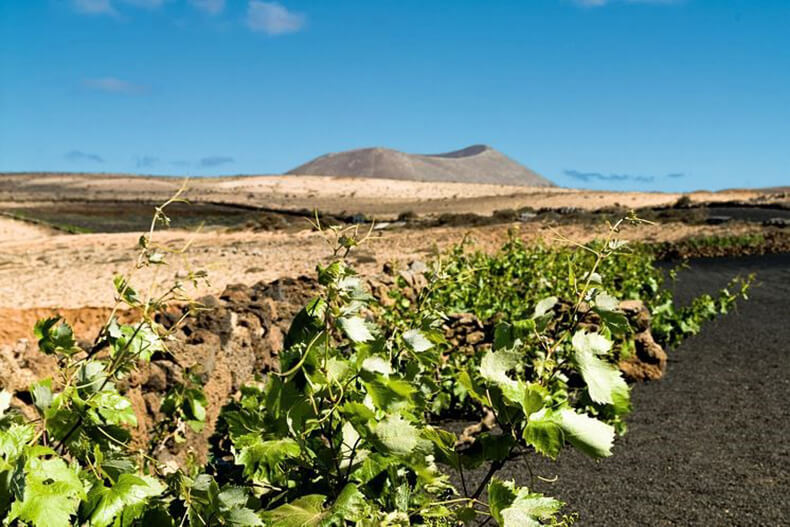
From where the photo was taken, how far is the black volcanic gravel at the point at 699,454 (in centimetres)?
442

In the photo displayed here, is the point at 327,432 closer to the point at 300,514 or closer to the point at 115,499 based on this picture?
the point at 300,514

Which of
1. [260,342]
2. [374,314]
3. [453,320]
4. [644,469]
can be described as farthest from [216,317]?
[644,469]

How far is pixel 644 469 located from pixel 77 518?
402cm

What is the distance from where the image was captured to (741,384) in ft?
23.6

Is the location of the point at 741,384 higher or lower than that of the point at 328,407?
lower

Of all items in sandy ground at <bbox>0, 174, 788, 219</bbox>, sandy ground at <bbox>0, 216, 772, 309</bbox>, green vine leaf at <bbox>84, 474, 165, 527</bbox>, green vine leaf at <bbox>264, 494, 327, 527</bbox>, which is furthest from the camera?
sandy ground at <bbox>0, 174, 788, 219</bbox>

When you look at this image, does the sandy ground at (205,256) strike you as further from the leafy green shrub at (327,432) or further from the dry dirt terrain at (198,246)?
the leafy green shrub at (327,432)

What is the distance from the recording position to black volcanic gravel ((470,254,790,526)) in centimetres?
442

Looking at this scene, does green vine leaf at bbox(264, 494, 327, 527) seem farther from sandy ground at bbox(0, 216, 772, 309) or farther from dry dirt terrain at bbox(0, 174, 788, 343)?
sandy ground at bbox(0, 216, 772, 309)

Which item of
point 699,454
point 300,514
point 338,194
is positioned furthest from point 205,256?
point 338,194

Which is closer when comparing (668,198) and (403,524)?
(403,524)

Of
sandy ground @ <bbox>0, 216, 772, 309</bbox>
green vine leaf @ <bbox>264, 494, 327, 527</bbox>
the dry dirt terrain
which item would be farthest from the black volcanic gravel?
green vine leaf @ <bbox>264, 494, 327, 527</bbox>

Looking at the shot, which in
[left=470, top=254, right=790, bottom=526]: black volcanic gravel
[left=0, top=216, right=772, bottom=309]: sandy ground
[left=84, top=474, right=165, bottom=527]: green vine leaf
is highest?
[left=84, top=474, right=165, bottom=527]: green vine leaf

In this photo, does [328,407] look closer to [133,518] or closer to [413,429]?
[413,429]
